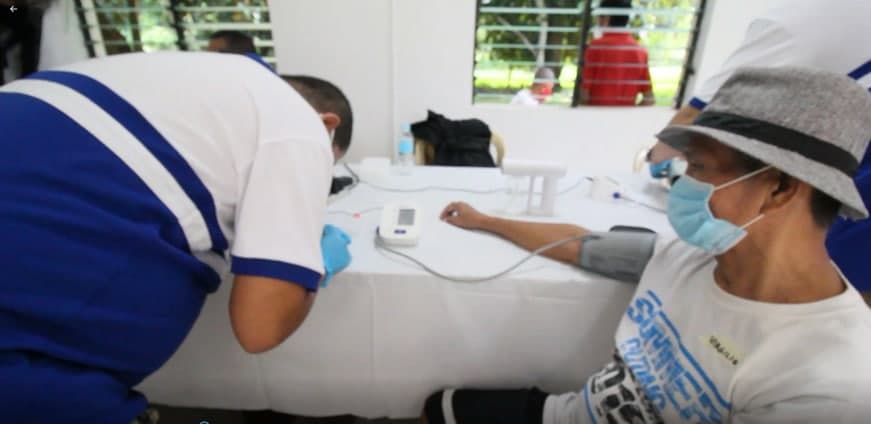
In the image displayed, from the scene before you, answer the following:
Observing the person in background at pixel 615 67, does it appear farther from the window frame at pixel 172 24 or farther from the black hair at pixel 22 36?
the black hair at pixel 22 36

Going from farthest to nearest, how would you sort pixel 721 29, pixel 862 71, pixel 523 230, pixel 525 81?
pixel 525 81
pixel 721 29
pixel 523 230
pixel 862 71

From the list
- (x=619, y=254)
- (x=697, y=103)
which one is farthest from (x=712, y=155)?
(x=697, y=103)

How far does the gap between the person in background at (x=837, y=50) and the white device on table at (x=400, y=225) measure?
590 mm

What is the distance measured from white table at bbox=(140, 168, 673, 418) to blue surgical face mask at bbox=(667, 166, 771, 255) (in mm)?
251

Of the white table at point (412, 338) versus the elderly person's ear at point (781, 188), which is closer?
the elderly person's ear at point (781, 188)

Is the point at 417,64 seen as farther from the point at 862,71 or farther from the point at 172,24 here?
the point at 862,71

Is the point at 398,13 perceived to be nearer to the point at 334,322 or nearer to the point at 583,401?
the point at 334,322

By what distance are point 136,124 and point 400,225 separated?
0.59 metres

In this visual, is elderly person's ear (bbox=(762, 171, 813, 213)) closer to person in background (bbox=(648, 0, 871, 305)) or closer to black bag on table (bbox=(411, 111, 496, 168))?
person in background (bbox=(648, 0, 871, 305))

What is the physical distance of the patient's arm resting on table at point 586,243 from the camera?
907 millimetres

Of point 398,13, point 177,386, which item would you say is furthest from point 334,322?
point 398,13

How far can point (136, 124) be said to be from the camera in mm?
577

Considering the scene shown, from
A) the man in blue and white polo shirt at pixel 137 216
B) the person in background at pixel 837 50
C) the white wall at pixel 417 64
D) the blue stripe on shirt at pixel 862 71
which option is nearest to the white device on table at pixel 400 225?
the man in blue and white polo shirt at pixel 137 216

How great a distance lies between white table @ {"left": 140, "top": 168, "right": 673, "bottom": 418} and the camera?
0.93 meters
